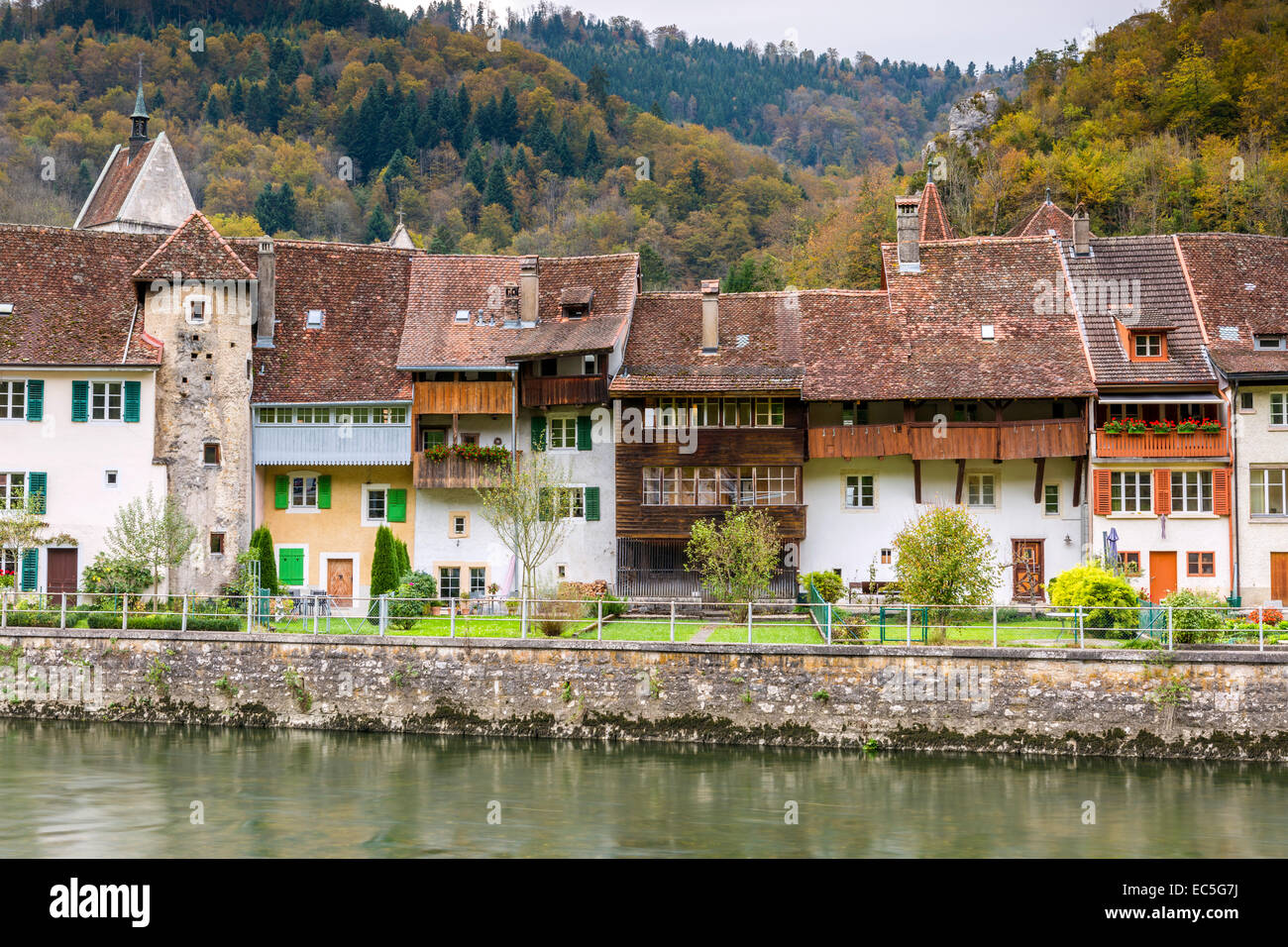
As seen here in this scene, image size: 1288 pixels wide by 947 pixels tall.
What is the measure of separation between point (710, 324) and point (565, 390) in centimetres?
493

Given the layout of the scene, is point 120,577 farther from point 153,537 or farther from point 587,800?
point 587,800

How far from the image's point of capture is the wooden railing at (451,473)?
152ft

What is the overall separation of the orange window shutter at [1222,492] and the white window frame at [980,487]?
6066 mm

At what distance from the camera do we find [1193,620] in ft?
A: 112

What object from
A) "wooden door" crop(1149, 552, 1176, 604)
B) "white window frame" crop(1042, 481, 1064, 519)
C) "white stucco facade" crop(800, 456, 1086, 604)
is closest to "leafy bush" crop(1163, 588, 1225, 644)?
"wooden door" crop(1149, 552, 1176, 604)

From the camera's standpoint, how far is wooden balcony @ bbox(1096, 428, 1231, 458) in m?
43.4

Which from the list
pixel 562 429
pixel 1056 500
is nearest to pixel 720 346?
pixel 562 429

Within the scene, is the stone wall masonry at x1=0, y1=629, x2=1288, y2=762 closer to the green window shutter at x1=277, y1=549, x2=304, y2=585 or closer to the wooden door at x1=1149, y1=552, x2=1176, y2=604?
the green window shutter at x1=277, y1=549, x2=304, y2=585

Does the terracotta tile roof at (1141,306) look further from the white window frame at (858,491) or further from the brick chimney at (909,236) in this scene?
the white window frame at (858,491)

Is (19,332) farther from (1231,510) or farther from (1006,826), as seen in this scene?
(1231,510)

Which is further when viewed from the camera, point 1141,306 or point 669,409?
point 1141,306

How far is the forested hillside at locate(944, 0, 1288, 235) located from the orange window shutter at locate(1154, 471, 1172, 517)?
24932 mm

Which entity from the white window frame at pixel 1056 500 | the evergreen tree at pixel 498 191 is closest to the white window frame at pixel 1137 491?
the white window frame at pixel 1056 500
